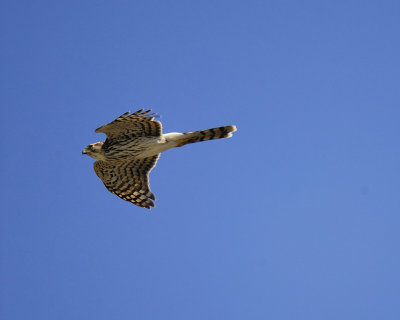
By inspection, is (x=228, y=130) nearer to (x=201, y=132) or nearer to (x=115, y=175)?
(x=201, y=132)

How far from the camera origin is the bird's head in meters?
13.3

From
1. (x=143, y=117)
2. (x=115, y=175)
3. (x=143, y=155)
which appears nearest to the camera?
(x=143, y=117)

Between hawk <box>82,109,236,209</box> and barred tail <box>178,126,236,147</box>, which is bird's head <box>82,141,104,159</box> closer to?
hawk <box>82,109,236,209</box>

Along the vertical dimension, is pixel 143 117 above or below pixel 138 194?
above

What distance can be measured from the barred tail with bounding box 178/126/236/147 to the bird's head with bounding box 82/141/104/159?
5.87ft

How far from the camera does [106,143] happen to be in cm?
1313

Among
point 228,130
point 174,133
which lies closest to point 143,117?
point 174,133

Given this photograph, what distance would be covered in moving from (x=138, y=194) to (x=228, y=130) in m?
2.76

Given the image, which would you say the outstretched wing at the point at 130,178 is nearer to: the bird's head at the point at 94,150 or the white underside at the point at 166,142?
the bird's head at the point at 94,150

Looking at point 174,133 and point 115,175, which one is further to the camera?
point 115,175

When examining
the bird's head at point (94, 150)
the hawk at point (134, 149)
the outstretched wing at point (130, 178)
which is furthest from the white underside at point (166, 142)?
the bird's head at point (94, 150)

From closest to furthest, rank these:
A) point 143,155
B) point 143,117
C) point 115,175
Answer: point 143,117 → point 143,155 → point 115,175

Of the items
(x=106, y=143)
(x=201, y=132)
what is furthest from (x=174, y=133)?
(x=106, y=143)

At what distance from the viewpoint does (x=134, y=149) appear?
12969 millimetres
